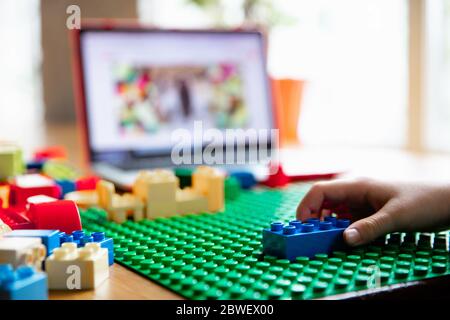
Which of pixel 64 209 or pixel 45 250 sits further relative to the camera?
pixel 64 209

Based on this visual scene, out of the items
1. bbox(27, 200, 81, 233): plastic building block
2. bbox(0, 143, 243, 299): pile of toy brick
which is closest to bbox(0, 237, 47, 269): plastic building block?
bbox(0, 143, 243, 299): pile of toy brick

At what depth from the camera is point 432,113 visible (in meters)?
2.14

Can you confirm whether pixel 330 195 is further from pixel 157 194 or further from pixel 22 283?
pixel 22 283

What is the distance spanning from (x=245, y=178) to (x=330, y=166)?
343 millimetres

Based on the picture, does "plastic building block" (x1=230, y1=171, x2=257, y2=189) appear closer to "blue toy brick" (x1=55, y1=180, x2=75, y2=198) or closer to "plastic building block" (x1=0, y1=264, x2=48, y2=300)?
"blue toy brick" (x1=55, y1=180, x2=75, y2=198)

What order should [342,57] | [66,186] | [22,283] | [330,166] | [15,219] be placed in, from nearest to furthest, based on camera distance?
[22,283] < [15,219] < [66,186] < [330,166] < [342,57]

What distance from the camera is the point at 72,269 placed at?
0.52 metres

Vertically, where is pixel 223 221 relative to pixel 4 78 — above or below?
below

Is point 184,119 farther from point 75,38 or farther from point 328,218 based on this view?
point 328,218

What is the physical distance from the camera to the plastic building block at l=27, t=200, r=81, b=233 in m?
0.65

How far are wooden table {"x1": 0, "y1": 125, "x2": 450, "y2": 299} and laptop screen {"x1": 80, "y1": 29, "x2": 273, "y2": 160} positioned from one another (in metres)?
0.18

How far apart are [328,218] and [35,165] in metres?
0.65

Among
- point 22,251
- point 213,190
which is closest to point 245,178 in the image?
point 213,190
